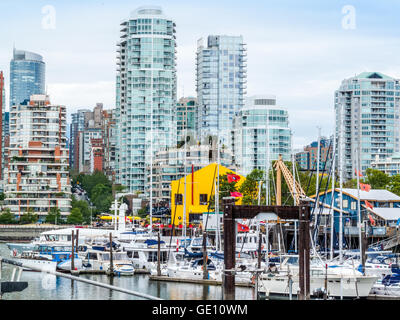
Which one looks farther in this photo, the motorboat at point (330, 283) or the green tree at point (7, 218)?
the green tree at point (7, 218)

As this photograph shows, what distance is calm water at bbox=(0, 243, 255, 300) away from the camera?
4179cm

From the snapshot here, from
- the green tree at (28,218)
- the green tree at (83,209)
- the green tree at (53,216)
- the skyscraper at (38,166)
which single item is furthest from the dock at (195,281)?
the green tree at (83,209)

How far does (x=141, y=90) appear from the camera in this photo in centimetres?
15600

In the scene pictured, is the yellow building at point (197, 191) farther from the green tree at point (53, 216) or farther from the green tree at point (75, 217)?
the green tree at point (53, 216)

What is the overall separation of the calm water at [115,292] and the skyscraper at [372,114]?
409 feet

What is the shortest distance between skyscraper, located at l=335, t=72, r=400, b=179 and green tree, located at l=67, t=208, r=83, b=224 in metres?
73.5

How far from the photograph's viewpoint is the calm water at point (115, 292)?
41.8 meters

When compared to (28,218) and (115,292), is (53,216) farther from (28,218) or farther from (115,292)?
(115,292)

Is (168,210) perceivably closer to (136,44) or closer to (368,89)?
(136,44)

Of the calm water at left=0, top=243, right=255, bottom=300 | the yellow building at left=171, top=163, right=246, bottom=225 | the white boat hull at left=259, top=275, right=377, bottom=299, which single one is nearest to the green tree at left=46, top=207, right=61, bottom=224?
the yellow building at left=171, top=163, right=246, bottom=225
